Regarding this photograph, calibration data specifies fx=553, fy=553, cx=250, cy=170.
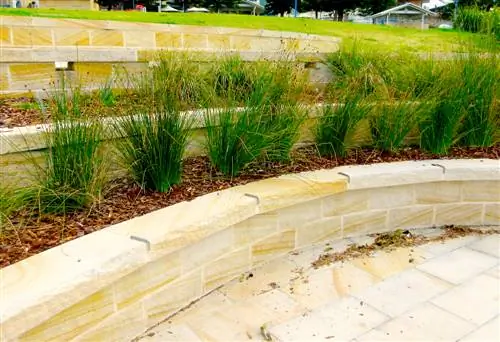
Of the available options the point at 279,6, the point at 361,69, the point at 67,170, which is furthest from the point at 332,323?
the point at 279,6

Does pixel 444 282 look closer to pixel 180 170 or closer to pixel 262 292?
pixel 262 292

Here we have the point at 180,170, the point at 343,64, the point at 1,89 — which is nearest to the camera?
the point at 180,170

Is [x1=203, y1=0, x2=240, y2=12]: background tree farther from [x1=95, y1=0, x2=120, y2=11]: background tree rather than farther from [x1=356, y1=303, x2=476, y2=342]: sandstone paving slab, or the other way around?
[x1=356, y1=303, x2=476, y2=342]: sandstone paving slab

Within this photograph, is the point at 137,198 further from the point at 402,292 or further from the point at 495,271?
the point at 495,271

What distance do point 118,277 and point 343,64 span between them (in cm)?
308

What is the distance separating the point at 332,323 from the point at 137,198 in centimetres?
109

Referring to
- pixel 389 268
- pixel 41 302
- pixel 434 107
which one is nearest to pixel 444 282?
pixel 389 268

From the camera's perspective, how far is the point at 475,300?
252cm

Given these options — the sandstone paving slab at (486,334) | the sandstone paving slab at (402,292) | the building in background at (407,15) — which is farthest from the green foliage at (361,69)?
the building in background at (407,15)

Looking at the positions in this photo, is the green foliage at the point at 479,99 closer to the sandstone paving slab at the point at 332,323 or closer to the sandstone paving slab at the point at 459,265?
the sandstone paving slab at the point at 459,265

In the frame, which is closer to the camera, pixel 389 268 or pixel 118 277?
pixel 118 277

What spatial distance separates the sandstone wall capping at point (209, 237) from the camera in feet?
6.06

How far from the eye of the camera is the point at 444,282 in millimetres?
2688

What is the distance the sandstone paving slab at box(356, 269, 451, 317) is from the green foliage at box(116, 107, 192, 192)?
1.10 meters
